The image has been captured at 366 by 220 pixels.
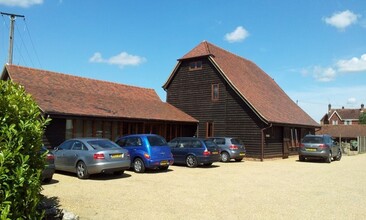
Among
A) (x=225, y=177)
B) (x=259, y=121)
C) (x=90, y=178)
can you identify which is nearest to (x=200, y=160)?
(x=225, y=177)

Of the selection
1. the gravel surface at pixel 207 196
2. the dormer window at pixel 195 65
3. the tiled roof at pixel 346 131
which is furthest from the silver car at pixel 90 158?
the tiled roof at pixel 346 131

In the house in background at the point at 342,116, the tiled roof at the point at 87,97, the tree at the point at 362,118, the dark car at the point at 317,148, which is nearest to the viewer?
the tiled roof at the point at 87,97

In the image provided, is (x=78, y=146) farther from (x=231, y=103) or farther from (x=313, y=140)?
(x=313, y=140)

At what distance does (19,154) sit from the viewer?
16.6ft

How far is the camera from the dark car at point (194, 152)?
1817cm

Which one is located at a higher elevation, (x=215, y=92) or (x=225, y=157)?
(x=215, y=92)

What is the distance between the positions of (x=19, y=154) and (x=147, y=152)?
Answer: 10500 mm

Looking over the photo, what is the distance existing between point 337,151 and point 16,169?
2488cm

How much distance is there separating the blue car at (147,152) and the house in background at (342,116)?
247ft

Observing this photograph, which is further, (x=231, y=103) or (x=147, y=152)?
(x=231, y=103)

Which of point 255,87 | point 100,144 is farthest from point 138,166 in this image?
point 255,87

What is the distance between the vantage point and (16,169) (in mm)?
4988

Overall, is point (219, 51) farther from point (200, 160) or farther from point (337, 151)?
point (200, 160)

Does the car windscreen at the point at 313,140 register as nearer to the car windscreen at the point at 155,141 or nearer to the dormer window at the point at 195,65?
the dormer window at the point at 195,65
